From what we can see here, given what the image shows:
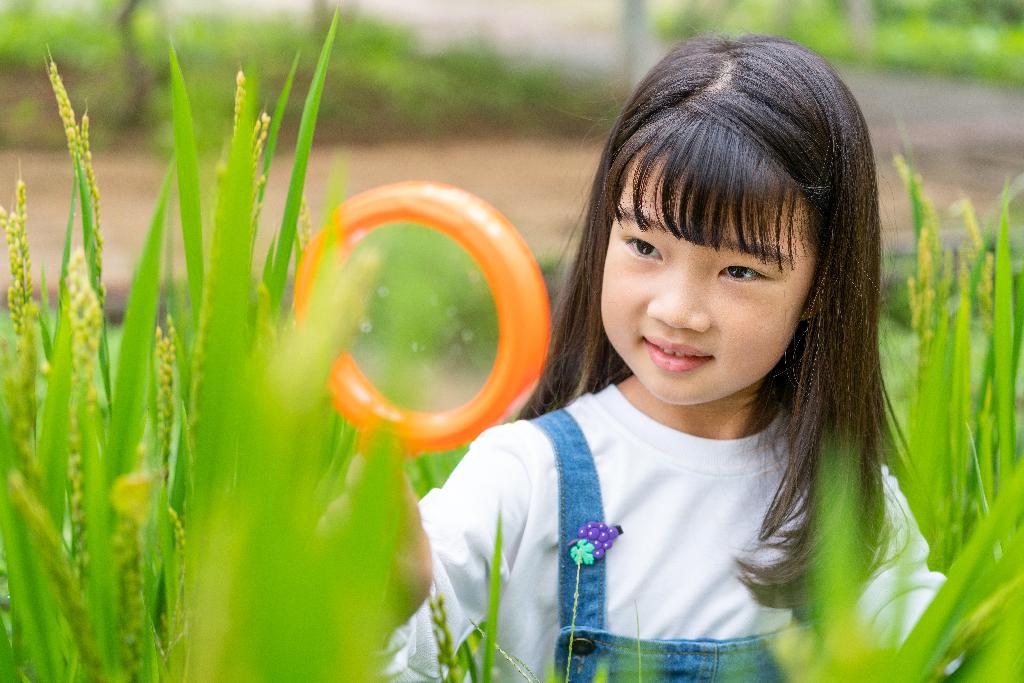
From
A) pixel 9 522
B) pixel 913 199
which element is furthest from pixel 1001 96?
pixel 9 522

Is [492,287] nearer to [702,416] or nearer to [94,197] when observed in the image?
[702,416]

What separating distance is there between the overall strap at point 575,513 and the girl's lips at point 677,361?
13 cm

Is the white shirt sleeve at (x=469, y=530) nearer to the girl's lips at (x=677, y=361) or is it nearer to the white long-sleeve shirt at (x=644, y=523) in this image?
the white long-sleeve shirt at (x=644, y=523)

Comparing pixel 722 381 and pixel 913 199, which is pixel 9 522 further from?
pixel 913 199

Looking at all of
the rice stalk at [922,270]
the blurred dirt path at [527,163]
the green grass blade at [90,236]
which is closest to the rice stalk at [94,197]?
the green grass blade at [90,236]

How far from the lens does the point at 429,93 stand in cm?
563

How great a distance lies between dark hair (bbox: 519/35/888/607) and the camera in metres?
0.92

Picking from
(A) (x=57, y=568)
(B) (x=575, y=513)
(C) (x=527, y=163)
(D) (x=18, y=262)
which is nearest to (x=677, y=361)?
(B) (x=575, y=513)

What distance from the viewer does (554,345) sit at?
1181 millimetres

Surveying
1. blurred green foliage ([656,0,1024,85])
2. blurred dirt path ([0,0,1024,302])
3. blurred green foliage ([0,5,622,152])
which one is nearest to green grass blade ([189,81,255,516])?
blurred dirt path ([0,0,1024,302])

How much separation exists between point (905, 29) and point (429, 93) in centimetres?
390

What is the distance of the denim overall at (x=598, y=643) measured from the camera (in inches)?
39.0

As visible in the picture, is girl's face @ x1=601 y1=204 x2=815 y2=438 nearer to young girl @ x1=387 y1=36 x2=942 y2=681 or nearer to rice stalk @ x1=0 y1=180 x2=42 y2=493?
young girl @ x1=387 y1=36 x2=942 y2=681

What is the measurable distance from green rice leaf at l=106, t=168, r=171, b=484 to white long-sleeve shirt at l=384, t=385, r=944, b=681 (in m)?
0.38
